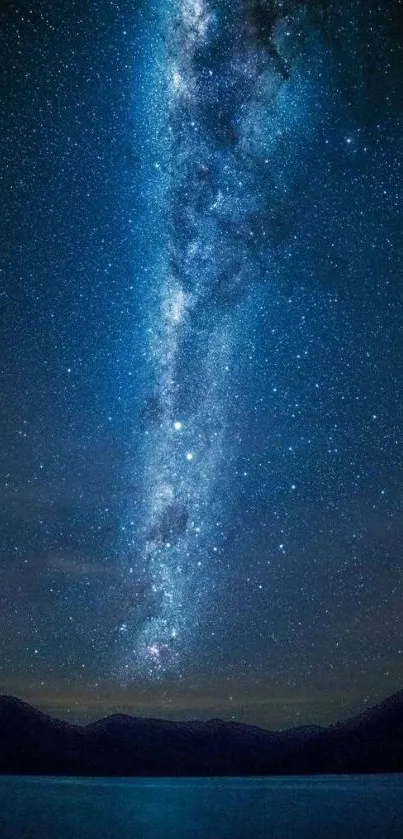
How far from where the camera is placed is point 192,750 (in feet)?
370

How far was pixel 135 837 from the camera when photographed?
42.9ft

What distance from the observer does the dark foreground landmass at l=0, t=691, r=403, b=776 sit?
9356cm

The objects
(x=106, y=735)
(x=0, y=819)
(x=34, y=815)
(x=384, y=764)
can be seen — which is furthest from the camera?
(x=106, y=735)

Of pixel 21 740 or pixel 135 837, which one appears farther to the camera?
pixel 21 740

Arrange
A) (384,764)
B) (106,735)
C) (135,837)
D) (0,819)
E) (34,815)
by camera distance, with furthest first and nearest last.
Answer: (106,735) < (384,764) < (34,815) < (0,819) < (135,837)

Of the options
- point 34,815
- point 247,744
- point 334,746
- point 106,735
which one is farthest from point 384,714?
point 34,815

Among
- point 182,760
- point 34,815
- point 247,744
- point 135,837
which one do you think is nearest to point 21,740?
point 182,760

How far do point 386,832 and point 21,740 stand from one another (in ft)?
335

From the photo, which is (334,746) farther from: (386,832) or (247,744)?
(386,832)

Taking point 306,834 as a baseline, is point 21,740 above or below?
above

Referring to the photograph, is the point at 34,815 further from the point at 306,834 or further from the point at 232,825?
the point at 306,834

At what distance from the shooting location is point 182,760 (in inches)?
4240

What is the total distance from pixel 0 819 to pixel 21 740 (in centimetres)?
9750

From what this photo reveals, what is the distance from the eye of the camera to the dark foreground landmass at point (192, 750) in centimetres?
9356
